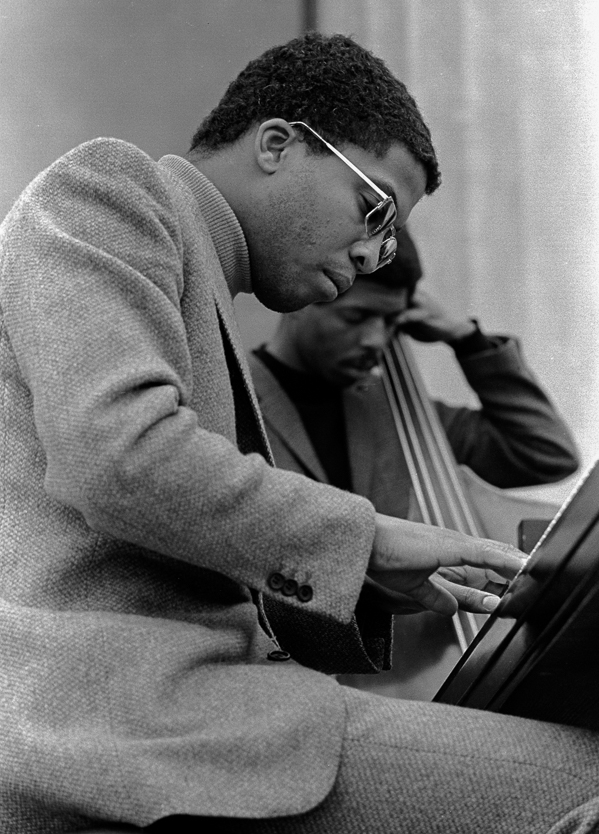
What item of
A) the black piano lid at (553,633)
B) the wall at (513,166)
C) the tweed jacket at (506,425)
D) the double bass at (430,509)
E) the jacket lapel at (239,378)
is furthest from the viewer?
the wall at (513,166)

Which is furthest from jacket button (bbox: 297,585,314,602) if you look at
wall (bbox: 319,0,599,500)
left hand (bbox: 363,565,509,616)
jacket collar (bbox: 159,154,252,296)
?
wall (bbox: 319,0,599,500)

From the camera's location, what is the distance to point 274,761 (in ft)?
2.60

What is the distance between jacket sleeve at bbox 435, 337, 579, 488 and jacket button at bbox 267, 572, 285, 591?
1647 millimetres

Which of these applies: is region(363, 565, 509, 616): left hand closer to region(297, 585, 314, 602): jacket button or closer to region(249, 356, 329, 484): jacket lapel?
region(297, 585, 314, 602): jacket button

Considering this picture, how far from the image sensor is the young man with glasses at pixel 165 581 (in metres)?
0.79

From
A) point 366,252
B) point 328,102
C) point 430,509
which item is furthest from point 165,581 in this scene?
point 430,509

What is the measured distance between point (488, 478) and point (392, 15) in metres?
1.06

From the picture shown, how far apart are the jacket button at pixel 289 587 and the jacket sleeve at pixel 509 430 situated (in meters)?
1.65

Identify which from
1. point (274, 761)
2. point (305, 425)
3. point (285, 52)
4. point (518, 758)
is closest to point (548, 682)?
point (518, 758)

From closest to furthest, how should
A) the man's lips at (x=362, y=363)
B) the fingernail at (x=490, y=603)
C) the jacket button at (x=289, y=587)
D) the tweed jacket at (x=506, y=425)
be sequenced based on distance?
the jacket button at (x=289, y=587) < the fingernail at (x=490, y=603) < the man's lips at (x=362, y=363) < the tweed jacket at (x=506, y=425)

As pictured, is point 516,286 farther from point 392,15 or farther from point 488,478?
point 392,15

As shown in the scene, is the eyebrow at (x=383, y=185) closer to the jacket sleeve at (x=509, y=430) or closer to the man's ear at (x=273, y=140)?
the man's ear at (x=273, y=140)

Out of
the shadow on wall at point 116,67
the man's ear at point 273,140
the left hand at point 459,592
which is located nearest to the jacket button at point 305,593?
the left hand at point 459,592

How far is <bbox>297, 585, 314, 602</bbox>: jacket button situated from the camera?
825mm
